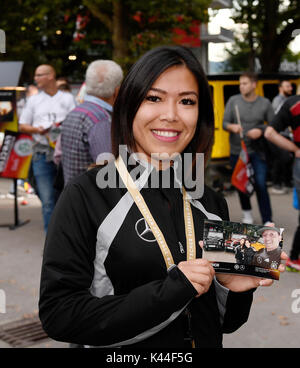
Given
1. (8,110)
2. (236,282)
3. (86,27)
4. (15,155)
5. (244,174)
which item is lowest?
(244,174)

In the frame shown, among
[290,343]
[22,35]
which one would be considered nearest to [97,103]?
[290,343]

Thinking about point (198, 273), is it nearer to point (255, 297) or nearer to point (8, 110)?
point (255, 297)

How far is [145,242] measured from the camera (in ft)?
5.47

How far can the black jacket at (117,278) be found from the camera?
1.57 m

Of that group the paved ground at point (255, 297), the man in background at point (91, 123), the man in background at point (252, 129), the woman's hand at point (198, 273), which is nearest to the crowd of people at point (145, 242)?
the woman's hand at point (198, 273)

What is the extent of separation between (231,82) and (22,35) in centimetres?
1345

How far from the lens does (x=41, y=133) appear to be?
7012 mm

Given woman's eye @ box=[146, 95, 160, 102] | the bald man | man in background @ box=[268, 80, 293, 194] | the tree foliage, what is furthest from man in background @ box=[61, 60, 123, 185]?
the tree foliage

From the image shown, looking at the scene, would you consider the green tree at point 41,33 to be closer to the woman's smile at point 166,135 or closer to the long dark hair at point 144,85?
the long dark hair at point 144,85

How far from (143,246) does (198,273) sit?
184mm

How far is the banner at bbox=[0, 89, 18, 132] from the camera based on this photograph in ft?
27.3

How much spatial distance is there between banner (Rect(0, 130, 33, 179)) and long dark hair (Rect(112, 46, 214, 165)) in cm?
649

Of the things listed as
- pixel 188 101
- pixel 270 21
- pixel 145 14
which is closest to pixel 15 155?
pixel 188 101

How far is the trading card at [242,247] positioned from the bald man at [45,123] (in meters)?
5.33
